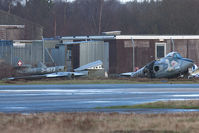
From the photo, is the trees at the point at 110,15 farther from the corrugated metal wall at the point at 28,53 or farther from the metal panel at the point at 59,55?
the corrugated metal wall at the point at 28,53

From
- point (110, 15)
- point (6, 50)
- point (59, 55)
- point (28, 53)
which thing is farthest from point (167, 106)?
point (110, 15)

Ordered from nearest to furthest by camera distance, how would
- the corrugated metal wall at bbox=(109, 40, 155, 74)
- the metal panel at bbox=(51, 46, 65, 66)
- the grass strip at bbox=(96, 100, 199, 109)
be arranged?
1. the grass strip at bbox=(96, 100, 199, 109)
2. the corrugated metal wall at bbox=(109, 40, 155, 74)
3. the metal panel at bbox=(51, 46, 65, 66)

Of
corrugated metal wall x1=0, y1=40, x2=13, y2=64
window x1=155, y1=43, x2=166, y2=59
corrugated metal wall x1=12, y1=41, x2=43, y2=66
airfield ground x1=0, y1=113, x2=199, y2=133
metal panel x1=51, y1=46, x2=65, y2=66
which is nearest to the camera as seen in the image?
airfield ground x1=0, y1=113, x2=199, y2=133

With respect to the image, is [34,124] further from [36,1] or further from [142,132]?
[36,1]

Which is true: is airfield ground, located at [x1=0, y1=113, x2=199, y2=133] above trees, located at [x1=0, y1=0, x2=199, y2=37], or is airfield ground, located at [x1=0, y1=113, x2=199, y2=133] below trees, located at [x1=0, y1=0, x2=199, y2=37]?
below

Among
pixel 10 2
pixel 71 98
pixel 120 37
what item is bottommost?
pixel 71 98

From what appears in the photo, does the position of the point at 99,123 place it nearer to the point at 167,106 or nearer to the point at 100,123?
the point at 100,123

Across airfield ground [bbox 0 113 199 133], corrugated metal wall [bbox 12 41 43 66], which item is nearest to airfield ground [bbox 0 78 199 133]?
airfield ground [bbox 0 113 199 133]

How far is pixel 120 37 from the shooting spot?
4431 cm

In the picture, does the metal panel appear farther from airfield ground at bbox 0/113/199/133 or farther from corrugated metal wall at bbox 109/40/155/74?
airfield ground at bbox 0/113/199/133

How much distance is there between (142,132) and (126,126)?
3.36 ft

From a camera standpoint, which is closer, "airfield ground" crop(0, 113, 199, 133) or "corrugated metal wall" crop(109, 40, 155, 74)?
"airfield ground" crop(0, 113, 199, 133)

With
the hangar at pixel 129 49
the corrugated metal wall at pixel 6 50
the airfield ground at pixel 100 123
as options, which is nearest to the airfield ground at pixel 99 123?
the airfield ground at pixel 100 123

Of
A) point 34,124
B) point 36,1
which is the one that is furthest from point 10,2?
point 34,124
